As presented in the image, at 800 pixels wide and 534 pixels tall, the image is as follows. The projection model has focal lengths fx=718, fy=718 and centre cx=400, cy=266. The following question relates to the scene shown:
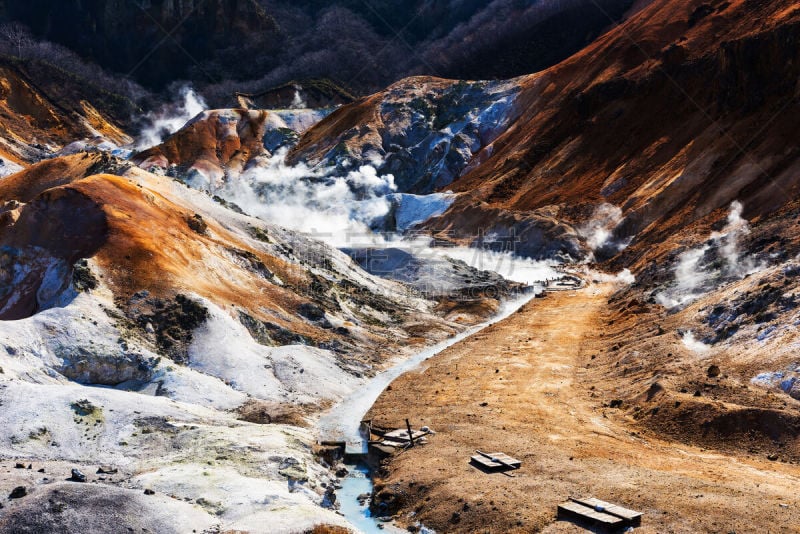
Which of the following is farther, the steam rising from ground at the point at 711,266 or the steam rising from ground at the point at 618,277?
the steam rising from ground at the point at 618,277

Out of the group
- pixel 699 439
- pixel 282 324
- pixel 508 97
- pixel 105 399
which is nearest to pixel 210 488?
pixel 105 399

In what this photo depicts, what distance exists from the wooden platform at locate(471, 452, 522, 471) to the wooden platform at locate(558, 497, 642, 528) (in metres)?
3.41

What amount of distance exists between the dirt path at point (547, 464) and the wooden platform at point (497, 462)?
34 cm

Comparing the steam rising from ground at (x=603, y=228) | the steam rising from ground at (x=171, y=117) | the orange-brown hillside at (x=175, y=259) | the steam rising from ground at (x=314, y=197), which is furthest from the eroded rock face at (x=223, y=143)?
the steam rising from ground at (x=603, y=228)

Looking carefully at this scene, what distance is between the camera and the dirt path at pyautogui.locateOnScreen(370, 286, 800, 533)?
17.4 meters

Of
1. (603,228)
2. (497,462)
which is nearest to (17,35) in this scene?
(603,228)

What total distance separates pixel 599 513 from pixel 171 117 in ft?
475

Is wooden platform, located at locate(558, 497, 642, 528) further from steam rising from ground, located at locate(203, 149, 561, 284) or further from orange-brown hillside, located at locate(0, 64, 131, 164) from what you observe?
orange-brown hillside, located at locate(0, 64, 131, 164)

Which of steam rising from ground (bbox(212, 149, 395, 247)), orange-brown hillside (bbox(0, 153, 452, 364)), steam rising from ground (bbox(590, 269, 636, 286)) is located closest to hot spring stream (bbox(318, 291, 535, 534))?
orange-brown hillside (bbox(0, 153, 452, 364))

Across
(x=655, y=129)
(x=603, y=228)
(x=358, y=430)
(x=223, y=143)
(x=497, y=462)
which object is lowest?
(x=497, y=462)

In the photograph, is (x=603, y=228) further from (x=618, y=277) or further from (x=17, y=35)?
(x=17, y=35)

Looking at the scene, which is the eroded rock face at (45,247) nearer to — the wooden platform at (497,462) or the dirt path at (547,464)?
the dirt path at (547,464)

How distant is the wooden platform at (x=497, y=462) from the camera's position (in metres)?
21.9

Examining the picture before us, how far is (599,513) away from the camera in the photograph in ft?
57.0
